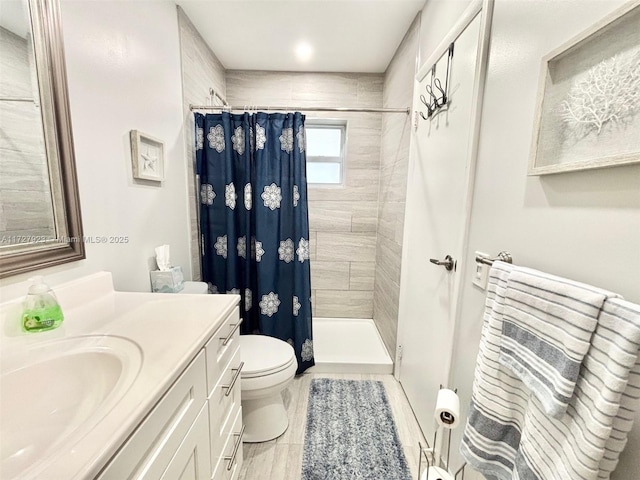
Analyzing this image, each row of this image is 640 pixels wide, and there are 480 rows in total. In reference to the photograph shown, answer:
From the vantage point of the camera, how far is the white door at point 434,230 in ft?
3.77

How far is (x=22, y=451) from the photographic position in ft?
1.79

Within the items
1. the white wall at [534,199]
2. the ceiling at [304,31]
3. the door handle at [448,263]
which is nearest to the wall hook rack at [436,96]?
the white wall at [534,199]

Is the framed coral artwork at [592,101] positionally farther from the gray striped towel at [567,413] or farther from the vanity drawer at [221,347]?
the vanity drawer at [221,347]

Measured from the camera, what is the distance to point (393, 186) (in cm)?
223

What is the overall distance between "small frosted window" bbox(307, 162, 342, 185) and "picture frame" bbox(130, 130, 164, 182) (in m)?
1.49

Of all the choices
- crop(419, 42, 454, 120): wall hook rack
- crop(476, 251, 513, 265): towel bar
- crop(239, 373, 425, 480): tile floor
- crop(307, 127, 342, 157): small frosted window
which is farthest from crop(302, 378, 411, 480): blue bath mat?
crop(307, 127, 342, 157): small frosted window

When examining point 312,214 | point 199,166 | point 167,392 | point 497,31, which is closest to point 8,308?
point 167,392

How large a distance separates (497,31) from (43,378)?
172cm

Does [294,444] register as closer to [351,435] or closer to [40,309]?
[351,435]

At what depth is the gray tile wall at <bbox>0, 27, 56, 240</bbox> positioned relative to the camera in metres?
0.77

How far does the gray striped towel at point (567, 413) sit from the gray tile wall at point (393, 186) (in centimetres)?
123

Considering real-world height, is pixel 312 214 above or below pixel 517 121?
below

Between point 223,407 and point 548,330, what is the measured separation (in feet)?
3.48

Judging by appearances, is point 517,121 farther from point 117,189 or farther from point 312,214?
point 312,214
